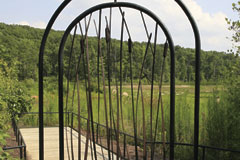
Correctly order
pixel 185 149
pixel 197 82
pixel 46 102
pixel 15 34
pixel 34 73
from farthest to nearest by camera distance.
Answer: pixel 15 34
pixel 34 73
pixel 46 102
pixel 185 149
pixel 197 82

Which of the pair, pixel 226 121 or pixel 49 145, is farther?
pixel 49 145

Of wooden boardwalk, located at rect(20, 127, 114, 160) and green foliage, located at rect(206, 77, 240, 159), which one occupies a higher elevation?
green foliage, located at rect(206, 77, 240, 159)

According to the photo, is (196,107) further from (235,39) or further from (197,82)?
(235,39)

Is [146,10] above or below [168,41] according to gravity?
above

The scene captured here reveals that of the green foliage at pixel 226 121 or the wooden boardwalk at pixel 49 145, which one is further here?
the wooden boardwalk at pixel 49 145

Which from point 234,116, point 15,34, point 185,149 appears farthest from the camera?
point 15,34

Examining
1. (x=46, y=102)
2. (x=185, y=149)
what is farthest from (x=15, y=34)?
(x=185, y=149)

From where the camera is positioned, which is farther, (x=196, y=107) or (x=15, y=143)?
(x=15, y=143)

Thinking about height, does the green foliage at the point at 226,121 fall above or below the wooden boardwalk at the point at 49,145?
above

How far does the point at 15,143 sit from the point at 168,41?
4.47 meters

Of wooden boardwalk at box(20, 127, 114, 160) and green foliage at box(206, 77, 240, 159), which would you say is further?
wooden boardwalk at box(20, 127, 114, 160)

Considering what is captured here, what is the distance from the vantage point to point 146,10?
3.66ft

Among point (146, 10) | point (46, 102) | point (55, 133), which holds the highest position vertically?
point (146, 10)

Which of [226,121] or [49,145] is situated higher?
[226,121]
